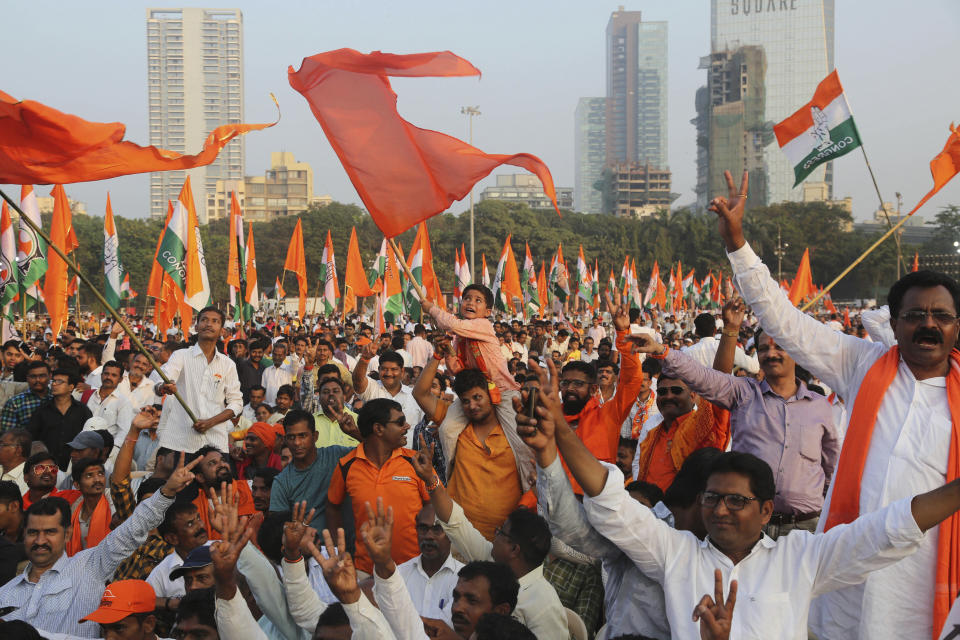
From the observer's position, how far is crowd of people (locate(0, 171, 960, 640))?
98.3 inches

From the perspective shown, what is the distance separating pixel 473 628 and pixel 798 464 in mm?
1718

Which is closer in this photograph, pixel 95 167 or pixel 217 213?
pixel 95 167

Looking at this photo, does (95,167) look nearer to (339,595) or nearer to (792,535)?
(339,595)

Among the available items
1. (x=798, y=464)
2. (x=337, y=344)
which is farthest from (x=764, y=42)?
(x=798, y=464)

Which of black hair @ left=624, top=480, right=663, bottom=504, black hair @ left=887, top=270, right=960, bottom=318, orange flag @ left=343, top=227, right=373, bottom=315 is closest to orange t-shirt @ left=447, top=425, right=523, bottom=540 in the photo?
black hair @ left=624, top=480, right=663, bottom=504

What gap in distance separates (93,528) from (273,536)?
1.21 metres

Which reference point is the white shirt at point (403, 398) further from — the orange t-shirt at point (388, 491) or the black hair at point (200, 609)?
the black hair at point (200, 609)

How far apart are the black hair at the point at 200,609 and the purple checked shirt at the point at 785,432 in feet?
7.21

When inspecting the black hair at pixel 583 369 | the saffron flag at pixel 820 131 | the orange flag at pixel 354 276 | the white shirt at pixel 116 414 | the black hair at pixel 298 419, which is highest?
the saffron flag at pixel 820 131

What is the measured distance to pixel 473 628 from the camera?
327cm

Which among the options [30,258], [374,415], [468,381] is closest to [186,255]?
[30,258]

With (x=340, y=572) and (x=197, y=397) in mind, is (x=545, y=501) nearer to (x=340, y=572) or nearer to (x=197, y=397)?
(x=340, y=572)

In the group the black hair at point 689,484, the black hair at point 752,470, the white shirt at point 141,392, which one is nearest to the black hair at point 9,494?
the white shirt at point 141,392

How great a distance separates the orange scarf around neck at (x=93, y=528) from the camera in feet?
15.8
